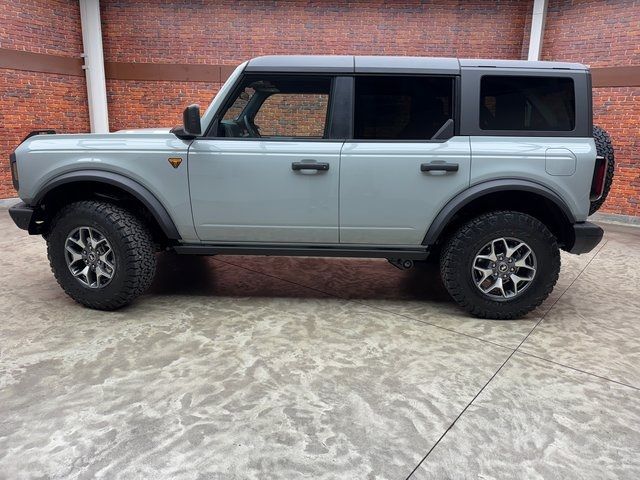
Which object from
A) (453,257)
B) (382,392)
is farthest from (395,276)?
(382,392)

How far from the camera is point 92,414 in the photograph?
233 cm

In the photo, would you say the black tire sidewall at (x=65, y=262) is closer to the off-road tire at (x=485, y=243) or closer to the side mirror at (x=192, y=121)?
the side mirror at (x=192, y=121)

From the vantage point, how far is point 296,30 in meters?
9.60

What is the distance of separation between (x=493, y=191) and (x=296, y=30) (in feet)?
25.3

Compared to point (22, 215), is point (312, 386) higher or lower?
lower

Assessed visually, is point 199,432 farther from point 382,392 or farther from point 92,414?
point 382,392

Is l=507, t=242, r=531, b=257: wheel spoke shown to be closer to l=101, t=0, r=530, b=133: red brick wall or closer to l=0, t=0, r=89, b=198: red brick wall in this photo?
l=101, t=0, r=530, b=133: red brick wall

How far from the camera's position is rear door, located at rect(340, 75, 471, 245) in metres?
3.37

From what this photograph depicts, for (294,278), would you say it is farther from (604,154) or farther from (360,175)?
(604,154)

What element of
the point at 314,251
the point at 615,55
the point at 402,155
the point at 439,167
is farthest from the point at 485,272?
the point at 615,55

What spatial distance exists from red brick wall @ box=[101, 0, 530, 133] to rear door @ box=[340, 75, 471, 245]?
269 inches

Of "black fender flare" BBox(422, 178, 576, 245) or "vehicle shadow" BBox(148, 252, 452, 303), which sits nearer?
"black fender flare" BBox(422, 178, 576, 245)

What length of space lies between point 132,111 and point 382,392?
31.9 feet

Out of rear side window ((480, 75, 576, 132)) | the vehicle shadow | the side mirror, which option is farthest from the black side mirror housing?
rear side window ((480, 75, 576, 132))
